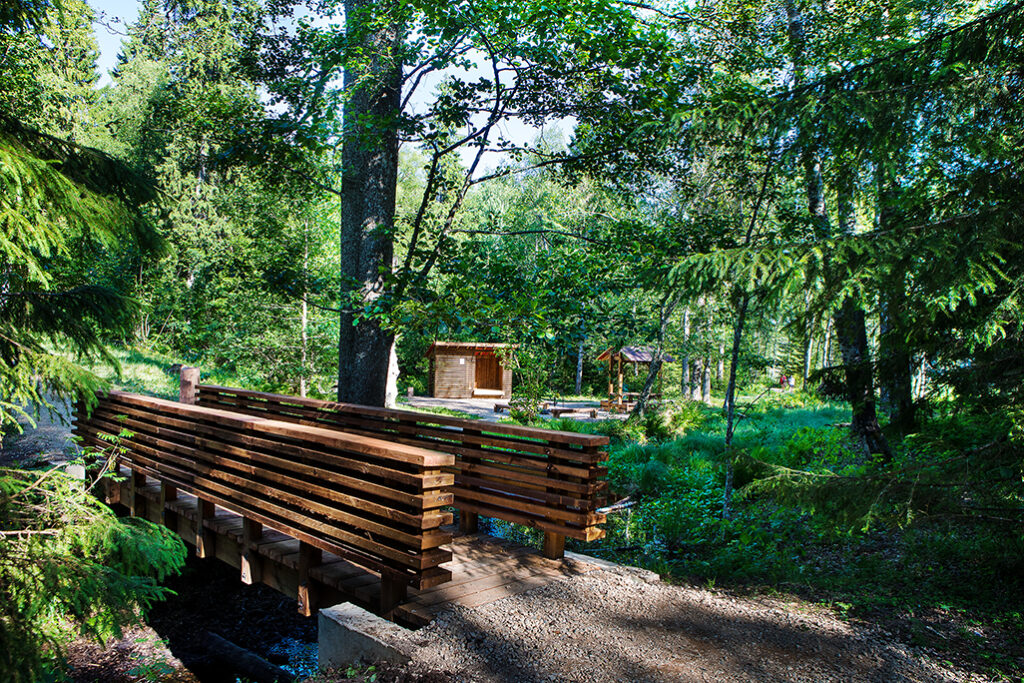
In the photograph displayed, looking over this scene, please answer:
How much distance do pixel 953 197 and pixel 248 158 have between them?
8.04 meters

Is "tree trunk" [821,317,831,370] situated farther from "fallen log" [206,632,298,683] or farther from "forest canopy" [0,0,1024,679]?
"fallen log" [206,632,298,683]

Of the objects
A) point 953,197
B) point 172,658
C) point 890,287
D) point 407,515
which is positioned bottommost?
point 172,658

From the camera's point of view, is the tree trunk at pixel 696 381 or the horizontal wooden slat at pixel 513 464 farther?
the tree trunk at pixel 696 381

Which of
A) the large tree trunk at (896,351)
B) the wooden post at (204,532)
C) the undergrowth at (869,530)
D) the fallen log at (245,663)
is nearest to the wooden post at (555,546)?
the undergrowth at (869,530)

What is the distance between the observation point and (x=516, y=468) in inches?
233

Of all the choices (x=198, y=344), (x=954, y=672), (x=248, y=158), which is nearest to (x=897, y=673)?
(x=954, y=672)

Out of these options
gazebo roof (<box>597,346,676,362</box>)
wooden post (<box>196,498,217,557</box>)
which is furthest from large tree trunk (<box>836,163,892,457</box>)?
gazebo roof (<box>597,346,676,362</box>)

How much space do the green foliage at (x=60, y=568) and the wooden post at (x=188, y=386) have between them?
5.51m

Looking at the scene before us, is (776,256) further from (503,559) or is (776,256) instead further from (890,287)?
(503,559)

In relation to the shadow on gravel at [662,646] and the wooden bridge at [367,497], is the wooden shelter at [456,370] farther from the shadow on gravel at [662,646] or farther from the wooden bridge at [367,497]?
the shadow on gravel at [662,646]

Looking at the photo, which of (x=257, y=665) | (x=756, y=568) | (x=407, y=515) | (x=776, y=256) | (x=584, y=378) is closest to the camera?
(x=407, y=515)

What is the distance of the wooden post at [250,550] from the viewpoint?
5.86 m

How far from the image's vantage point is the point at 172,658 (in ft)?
22.6

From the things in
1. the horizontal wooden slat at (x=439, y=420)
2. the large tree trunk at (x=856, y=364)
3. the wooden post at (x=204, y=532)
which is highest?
the large tree trunk at (x=856, y=364)
